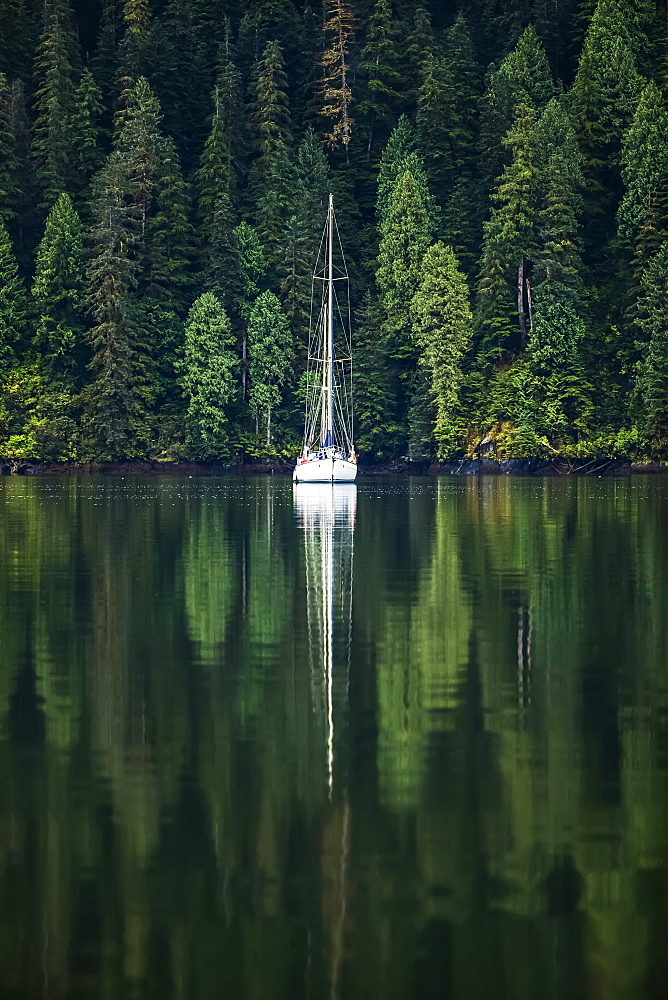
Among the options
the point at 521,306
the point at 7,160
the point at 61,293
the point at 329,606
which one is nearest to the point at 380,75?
the point at 7,160

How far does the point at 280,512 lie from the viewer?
54531mm

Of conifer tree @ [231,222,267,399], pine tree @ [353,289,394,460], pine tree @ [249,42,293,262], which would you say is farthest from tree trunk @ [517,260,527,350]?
conifer tree @ [231,222,267,399]

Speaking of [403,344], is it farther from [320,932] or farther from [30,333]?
[320,932]

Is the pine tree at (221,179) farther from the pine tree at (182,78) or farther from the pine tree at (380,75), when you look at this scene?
the pine tree at (380,75)

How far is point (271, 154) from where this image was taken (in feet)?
368

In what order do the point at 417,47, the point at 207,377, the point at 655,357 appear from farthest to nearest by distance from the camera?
the point at 417,47 → the point at 207,377 → the point at 655,357

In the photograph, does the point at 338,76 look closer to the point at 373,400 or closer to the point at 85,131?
the point at 85,131

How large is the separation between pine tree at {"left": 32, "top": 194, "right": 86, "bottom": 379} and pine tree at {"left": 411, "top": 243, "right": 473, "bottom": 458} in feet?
65.3

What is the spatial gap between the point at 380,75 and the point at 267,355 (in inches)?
914

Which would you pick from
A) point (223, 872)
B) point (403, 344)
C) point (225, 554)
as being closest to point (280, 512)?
point (225, 554)

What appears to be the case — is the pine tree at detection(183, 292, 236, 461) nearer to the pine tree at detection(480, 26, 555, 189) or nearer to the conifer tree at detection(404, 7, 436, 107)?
the pine tree at detection(480, 26, 555, 189)

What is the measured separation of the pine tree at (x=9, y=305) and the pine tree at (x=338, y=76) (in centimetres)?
2216

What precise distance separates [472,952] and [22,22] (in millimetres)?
117345

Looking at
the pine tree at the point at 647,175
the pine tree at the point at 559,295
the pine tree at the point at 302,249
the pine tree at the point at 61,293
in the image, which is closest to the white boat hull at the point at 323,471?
the pine tree at the point at 559,295
